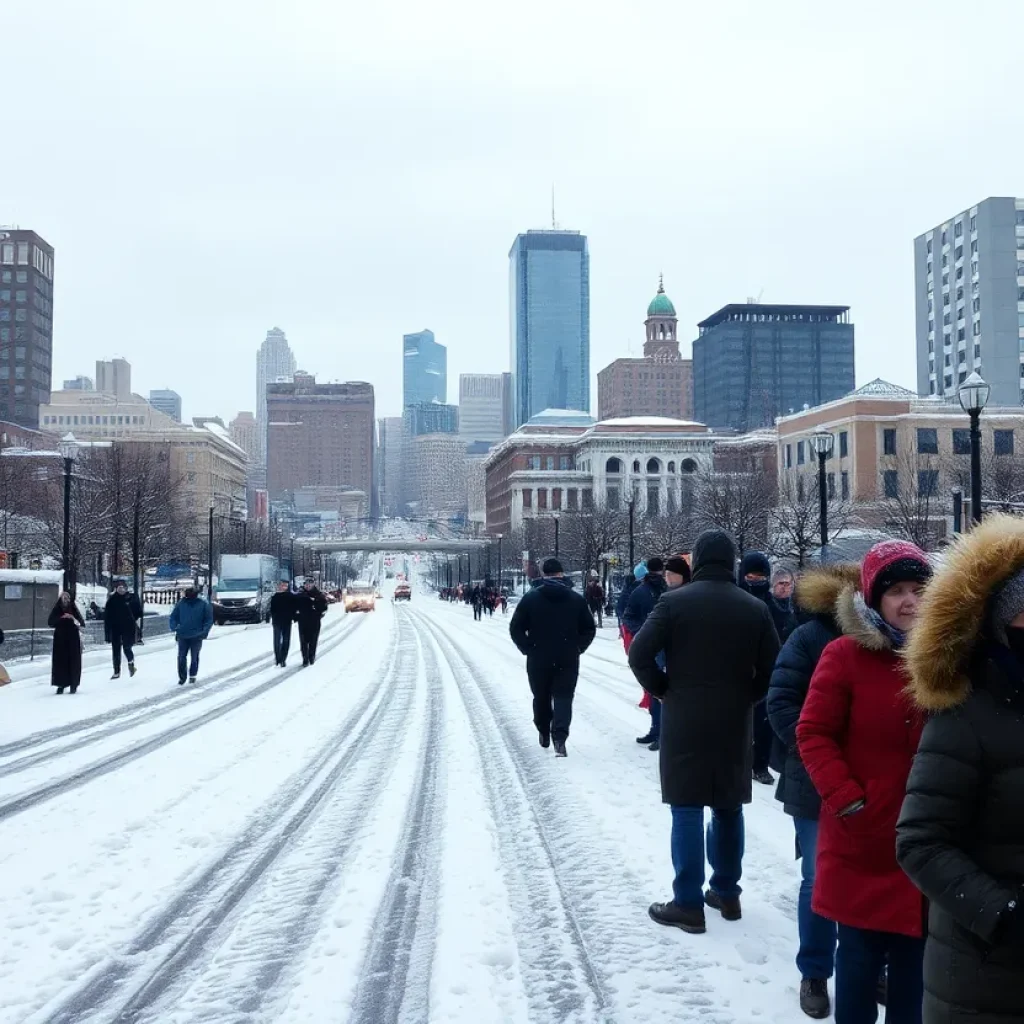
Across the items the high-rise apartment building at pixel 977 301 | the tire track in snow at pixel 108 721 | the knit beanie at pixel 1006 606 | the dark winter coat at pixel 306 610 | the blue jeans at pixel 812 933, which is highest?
the high-rise apartment building at pixel 977 301

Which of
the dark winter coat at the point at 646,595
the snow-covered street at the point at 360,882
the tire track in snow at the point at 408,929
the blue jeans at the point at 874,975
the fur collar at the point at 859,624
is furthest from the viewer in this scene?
the dark winter coat at the point at 646,595

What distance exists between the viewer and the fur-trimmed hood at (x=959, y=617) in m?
2.68

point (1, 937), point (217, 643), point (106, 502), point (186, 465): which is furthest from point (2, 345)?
point (1, 937)

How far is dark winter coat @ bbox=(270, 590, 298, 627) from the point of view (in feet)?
72.6

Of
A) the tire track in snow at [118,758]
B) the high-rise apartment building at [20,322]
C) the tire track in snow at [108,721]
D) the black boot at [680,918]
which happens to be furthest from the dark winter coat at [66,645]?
the high-rise apartment building at [20,322]

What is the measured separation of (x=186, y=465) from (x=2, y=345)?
3088 cm

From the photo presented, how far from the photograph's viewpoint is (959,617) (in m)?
2.70

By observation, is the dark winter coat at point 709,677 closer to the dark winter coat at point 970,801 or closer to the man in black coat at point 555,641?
the dark winter coat at point 970,801

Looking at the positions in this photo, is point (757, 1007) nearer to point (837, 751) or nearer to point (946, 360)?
point (837, 751)

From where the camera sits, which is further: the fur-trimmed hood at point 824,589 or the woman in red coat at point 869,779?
the fur-trimmed hood at point 824,589

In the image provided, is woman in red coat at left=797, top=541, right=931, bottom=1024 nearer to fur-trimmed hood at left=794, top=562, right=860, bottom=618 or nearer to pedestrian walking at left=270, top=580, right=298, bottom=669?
fur-trimmed hood at left=794, top=562, right=860, bottom=618

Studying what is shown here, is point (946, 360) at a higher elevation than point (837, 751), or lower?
higher

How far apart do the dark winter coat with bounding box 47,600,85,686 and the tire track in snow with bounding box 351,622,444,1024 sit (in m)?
9.27

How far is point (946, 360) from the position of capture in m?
117
